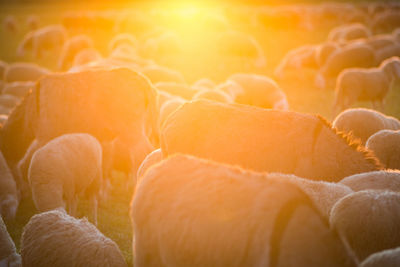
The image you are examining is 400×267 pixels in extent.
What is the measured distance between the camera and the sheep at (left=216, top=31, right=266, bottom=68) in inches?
672

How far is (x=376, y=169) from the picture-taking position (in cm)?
432

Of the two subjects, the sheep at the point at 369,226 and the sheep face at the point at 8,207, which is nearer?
the sheep at the point at 369,226

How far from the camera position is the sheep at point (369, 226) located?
314 cm

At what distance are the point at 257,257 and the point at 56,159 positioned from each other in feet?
10.6

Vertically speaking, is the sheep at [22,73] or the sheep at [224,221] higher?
the sheep at [224,221]

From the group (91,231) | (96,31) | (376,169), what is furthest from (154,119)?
(96,31)

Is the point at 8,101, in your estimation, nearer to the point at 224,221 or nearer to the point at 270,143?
the point at 270,143

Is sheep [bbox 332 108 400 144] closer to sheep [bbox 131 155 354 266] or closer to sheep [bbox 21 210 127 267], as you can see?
sheep [bbox 21 210 127 267]

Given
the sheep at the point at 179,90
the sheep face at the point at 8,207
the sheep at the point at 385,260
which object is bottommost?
the sheep face at the point at 8,207

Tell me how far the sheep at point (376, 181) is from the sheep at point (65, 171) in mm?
2937

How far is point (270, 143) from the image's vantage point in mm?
4516

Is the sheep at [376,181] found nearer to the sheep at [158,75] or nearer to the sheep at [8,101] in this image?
the sheep at [158,75]

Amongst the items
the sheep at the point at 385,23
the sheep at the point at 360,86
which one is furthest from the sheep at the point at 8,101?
the sheep at the point at 385,23

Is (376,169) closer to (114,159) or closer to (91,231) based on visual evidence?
(91,231)
